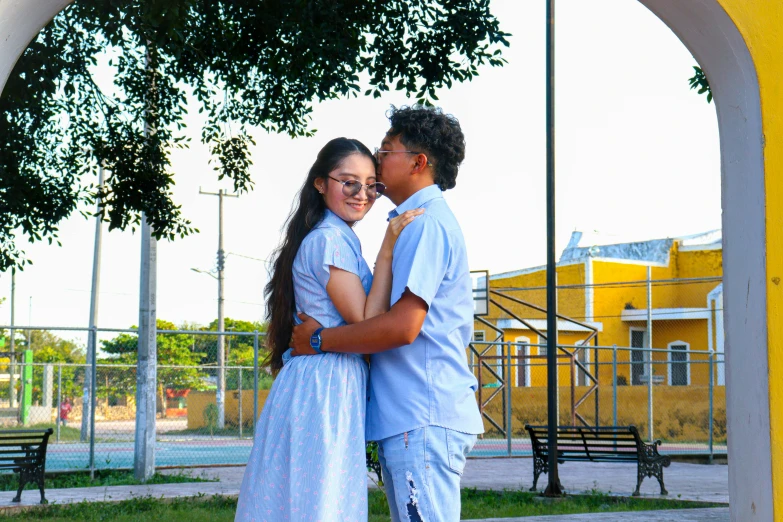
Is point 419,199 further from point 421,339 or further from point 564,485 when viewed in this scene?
point 564,485

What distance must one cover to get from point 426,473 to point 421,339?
37cm

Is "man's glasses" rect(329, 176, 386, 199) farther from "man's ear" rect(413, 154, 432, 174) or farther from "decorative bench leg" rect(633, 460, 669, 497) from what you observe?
"decorative bench leg" rect(633, 460, 669, 497)

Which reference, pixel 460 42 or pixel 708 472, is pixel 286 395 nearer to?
pixel 460 42

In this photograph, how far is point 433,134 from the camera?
2895 mm

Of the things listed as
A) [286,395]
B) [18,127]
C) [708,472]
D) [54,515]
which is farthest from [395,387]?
[708,472]

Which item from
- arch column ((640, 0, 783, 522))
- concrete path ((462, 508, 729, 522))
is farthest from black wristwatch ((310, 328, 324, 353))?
concrete path ((462, 508, 729, 522))

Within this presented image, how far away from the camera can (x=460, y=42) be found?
9.27 meters

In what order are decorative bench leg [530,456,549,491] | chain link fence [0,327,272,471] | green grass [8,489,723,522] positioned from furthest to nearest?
chain link fence [0,327,272,471] → decorative bench leg [530,456,549,491] → green grass [8,489,723,522]

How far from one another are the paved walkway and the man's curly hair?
443cm

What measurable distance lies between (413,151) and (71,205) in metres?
7.66

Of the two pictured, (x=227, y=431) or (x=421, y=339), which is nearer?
(x=421, y=339)

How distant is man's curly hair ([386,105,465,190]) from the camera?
9.50ft

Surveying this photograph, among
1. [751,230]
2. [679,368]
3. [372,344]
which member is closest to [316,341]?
[372,344]

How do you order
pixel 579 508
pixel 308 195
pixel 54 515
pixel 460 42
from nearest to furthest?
pixel 308 195 < pixel 54 515 < pixel 579 508 < pixel 460 42
